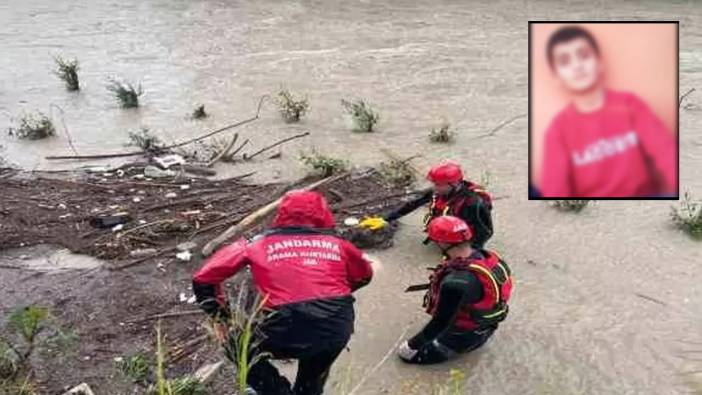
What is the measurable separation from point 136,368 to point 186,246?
1.93 metres

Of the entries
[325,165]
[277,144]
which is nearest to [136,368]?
[325,165]

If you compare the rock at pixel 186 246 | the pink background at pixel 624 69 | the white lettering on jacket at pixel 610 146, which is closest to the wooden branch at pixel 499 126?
the rock at pixel 186 246

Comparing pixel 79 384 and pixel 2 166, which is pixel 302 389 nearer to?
pixel 79 384

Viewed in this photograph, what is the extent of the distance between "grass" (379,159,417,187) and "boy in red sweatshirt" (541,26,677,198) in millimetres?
5530

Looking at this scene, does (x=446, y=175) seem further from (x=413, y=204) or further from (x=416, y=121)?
(x=416, y=121)

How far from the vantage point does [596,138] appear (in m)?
3.01

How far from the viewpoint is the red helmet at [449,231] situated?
17.7 feet

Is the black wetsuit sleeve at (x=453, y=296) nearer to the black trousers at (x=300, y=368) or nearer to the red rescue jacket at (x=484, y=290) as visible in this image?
the red rescue jacket at (x=484, y=290)

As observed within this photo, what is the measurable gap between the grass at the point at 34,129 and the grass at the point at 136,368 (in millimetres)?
5569

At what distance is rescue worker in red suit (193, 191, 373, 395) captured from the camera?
466cm

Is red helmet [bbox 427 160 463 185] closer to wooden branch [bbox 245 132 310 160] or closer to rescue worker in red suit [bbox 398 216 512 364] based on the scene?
rescue worker in red suit [bbox 398 216 512 364]

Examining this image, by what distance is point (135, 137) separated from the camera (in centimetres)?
987

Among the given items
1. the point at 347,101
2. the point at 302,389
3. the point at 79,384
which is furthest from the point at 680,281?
the point at 347,101

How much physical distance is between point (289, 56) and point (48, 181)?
6270mm
